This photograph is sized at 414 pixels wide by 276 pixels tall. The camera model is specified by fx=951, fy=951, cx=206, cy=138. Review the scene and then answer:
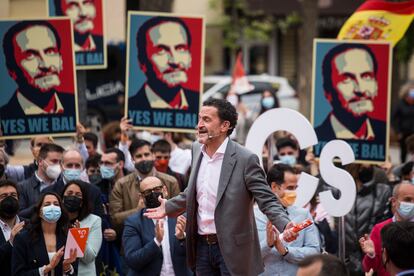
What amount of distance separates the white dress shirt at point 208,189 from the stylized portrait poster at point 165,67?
13.9 ft

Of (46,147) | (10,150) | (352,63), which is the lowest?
(10,150)

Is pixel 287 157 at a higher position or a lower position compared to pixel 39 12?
lower

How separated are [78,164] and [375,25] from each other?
491cm

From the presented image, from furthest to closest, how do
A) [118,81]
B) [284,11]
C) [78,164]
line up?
[284,11] < [118,81] < [78,164]

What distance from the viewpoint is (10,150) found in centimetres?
1759

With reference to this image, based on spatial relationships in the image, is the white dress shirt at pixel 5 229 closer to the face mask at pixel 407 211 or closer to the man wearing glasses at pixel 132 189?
the man wearing glasses at pixel 132 189

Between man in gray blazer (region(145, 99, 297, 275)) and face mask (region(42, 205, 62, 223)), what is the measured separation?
1.00 m

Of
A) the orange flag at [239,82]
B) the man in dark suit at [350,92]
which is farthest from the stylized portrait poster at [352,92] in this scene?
the orange flag at [239,82]

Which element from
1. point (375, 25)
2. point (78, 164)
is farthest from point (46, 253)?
point (375, 25)

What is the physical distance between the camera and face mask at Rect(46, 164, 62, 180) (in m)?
9.56

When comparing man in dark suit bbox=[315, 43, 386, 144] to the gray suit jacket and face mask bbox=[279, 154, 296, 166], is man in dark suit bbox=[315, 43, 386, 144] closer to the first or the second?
face mask bbox=[279, 154, 296, 166]

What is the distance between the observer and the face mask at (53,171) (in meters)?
9.56

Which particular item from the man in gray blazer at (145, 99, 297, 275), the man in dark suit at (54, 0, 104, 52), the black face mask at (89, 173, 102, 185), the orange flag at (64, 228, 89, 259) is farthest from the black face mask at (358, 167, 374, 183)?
the man in dark suit at (54, 0, 104, 52)

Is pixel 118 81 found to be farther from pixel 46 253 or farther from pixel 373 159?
pixel 46 253
